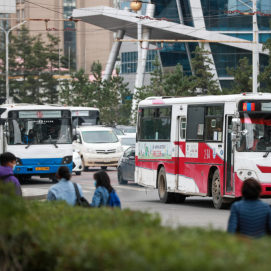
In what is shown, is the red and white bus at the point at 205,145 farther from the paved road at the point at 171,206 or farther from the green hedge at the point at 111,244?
the green hedge at the point at 111,244

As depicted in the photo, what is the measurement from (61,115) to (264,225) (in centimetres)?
1816

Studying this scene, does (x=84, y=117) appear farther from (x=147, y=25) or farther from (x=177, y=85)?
(x=147, y=25)

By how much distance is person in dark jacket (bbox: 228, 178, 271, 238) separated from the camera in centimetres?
621

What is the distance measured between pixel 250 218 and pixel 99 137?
26.1 metres

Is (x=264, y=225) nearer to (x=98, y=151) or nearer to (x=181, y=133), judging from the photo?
(x=181, y=133)

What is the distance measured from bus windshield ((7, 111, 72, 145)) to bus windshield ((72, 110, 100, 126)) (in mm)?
18021

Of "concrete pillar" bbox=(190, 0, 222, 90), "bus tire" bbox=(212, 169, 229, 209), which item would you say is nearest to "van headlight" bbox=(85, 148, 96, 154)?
"bus tire" bbox=(212, 169, 229, 209)

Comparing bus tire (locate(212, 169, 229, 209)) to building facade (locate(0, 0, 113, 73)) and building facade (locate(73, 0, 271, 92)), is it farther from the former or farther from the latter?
building facade (locate(0, 0, 113, 73))

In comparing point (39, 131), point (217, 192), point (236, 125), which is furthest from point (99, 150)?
point (236, 125)

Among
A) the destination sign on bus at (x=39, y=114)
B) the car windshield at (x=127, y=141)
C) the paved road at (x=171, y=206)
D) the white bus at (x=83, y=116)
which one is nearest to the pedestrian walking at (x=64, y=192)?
the paved road at (x=171, y=206)

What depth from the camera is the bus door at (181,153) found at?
1694cm

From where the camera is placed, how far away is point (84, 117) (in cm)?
4225

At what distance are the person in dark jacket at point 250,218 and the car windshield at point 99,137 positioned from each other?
25605 millimetres

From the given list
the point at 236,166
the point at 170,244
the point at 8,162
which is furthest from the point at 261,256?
the point at 236,166
